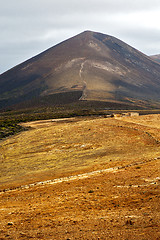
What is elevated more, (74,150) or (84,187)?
(84,187)

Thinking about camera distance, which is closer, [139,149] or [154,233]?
[154,233]

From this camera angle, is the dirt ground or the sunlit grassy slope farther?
the sunlit grassy slope

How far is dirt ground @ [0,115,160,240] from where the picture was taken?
1203 cm

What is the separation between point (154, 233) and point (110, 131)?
3273cm

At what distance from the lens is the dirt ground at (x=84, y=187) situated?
39.5 feet

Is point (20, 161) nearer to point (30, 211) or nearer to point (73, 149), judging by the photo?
point (73, 149)

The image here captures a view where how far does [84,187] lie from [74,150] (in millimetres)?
16847

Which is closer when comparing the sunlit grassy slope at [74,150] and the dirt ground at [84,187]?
the dirt ground at [84,187]

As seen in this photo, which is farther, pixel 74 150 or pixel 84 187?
pixel 74 150

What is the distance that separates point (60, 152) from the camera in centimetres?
3625

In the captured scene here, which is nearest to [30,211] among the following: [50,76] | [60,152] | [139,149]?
[139,149]

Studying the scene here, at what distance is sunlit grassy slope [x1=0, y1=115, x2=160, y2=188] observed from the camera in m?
27.3

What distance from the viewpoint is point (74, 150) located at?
36.3 metres

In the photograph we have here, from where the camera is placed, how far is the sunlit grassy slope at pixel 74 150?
27289 millimetres
